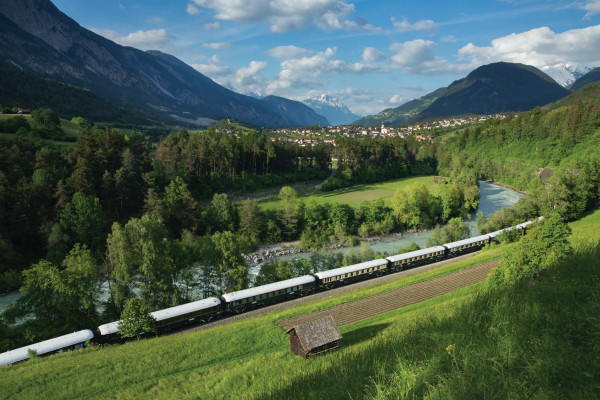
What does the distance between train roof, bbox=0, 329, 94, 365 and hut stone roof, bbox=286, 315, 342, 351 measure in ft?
45.9

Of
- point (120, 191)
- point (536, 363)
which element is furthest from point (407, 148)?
point (536, 363)

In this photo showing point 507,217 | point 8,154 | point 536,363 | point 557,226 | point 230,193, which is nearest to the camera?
point 536,363

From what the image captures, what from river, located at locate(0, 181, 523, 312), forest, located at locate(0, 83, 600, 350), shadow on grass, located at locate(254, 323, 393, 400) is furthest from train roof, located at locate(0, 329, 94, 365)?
shadow on grass, located at locate(254, 323, 393, 400)

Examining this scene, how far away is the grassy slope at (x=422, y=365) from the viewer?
13.7ft

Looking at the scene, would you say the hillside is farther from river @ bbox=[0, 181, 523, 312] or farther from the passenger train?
the passenger train

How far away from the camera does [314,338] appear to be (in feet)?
51.2

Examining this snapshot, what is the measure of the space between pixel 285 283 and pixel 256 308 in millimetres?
3155

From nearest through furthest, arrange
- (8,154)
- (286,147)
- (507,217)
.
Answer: (8,154) → (507,217) → (286,147)

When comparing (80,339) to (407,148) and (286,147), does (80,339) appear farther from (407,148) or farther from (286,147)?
(407,148)

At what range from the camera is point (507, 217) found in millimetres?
47500

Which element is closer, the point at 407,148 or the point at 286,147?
the point at 286,147

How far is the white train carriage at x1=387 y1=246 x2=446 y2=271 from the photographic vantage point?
110 feet

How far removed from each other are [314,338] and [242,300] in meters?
11.1

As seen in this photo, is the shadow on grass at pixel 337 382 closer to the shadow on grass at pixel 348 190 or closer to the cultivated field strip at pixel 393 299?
the cultivated field strip at pixel 393 299
